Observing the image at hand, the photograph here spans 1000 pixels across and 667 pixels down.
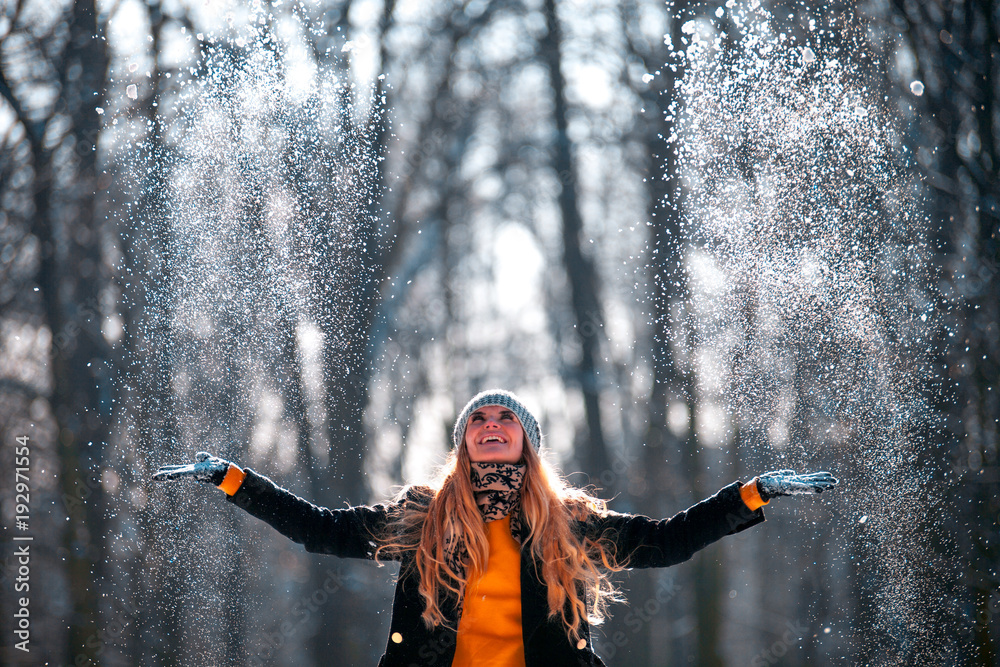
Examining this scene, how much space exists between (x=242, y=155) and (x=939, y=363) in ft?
18.8

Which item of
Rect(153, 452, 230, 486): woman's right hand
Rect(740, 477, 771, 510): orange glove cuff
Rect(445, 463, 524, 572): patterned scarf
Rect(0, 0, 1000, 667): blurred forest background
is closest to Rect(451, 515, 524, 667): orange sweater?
Rect(445, 463, 524, 572): patterned scarf

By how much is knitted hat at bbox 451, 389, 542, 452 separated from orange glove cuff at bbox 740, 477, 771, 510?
73cm

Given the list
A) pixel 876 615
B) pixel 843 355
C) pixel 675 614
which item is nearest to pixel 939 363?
pixel 843 355

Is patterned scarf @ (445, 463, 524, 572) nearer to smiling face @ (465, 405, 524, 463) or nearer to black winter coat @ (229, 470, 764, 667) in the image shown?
smiling face @ (465, 405, 524, 463)

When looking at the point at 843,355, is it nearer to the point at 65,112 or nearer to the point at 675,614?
the point at 675,614

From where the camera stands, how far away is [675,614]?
18.7 ft

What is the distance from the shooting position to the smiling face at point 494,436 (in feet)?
7.91

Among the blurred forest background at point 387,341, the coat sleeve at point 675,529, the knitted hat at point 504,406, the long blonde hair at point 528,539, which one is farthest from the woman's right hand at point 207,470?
the blurred forest background at point 387,341

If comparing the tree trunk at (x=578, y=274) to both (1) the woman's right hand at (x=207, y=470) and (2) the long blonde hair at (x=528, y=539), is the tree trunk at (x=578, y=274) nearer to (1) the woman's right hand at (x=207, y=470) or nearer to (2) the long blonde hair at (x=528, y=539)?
(2) the long blonde hair at (x=528, y=539)

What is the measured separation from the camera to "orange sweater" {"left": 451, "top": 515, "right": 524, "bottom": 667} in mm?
2096

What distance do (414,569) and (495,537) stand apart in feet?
0.93

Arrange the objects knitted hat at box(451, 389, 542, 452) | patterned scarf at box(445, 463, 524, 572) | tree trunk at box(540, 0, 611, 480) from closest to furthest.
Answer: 1. patterned scarf at box(445, 463, 524, 572)
2. knitted hat at box(451, 389, 542, 452)
3. tree trunk at box(540, 0, 611, 480)

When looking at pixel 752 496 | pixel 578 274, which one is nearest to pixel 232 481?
pixel 752 496

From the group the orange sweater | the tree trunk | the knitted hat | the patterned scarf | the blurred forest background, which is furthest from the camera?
the tree trunk
